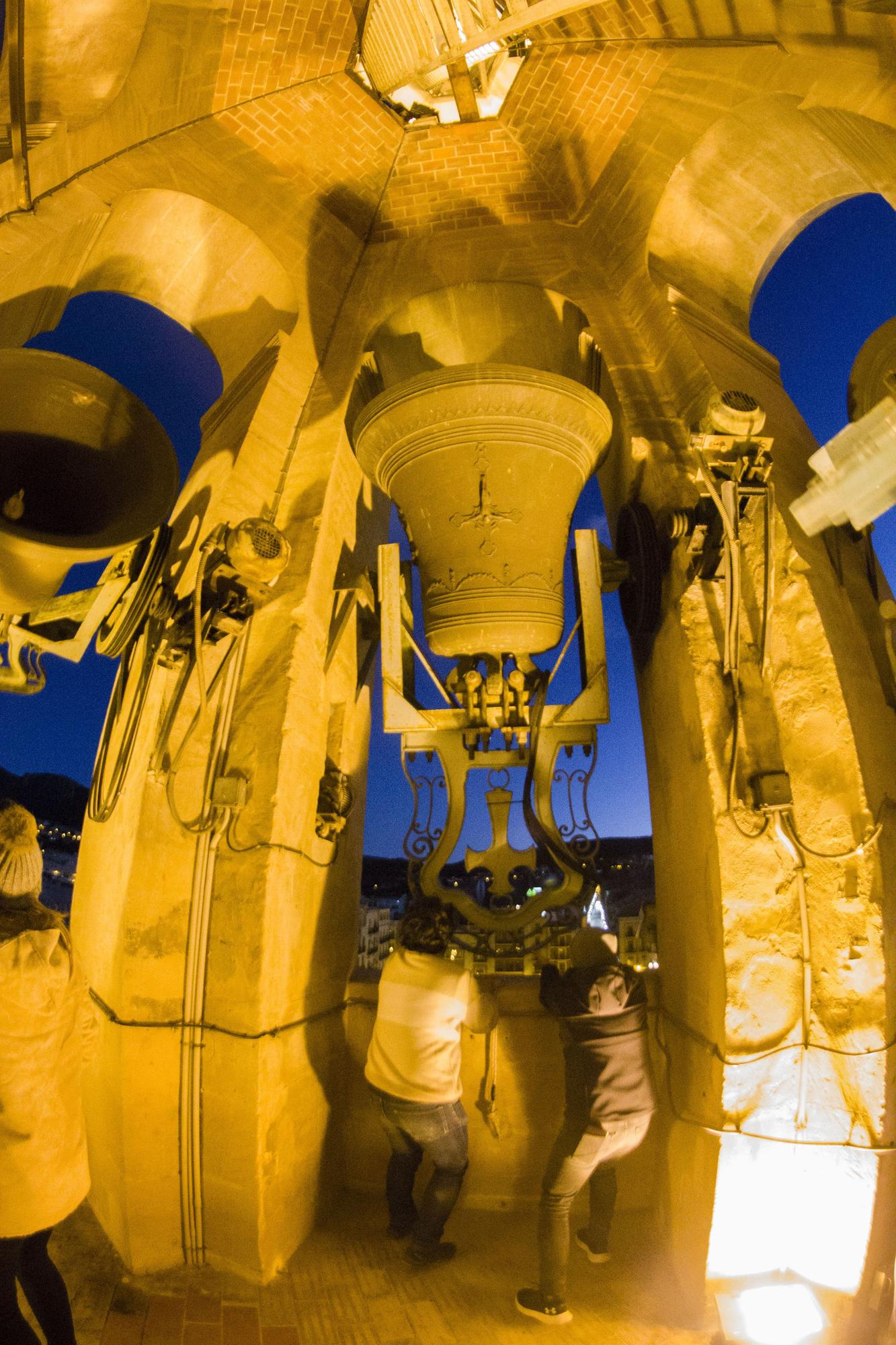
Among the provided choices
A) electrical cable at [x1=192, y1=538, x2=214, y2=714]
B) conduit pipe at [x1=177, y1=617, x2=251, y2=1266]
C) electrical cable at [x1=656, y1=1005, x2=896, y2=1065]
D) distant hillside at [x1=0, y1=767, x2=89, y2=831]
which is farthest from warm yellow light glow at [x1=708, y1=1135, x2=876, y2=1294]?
distant hillside at [x1=0, y1=767, x2=89, y2=831]

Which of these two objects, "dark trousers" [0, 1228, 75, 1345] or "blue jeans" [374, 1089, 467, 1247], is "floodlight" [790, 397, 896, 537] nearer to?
"blue jeans" [374, 1089, 467, 1247]

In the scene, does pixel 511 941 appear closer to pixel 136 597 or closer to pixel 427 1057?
pixel 427 1057

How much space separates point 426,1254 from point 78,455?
4040 mm

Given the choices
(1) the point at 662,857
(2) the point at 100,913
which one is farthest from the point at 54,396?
(1) the point at 662,857

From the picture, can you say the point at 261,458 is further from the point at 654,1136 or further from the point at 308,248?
the point at 654,1136

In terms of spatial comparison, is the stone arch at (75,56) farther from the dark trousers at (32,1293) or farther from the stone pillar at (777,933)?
the dark trousers at (32,1293)

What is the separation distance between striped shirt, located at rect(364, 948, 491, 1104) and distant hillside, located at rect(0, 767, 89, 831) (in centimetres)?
1673

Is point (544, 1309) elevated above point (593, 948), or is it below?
below

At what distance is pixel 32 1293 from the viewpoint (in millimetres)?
2240

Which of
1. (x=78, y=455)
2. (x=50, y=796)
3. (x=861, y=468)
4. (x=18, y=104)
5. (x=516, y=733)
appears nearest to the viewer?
(x=861, y=468)

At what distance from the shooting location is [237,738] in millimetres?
4027

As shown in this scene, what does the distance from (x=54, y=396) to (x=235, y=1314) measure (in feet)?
13.3

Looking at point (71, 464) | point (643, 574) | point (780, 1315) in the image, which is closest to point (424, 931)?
point (780, 1315)

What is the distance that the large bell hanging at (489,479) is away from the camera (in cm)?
405
